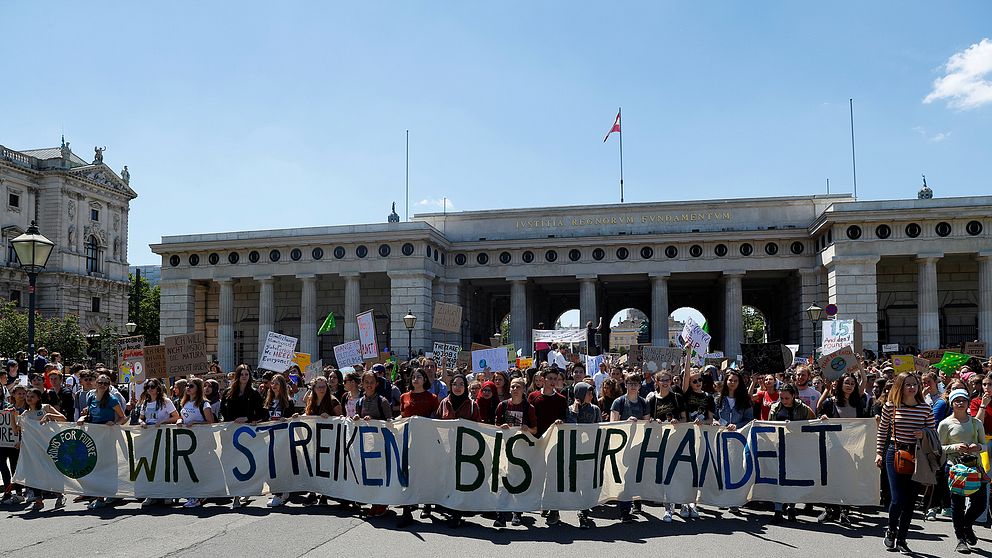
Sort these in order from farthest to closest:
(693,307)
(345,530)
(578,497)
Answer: (693,307) < (578,497) < (345,530)

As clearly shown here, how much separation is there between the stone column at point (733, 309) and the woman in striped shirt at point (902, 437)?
35.3 m

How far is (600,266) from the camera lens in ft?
146

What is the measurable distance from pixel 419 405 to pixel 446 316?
53.9 feet

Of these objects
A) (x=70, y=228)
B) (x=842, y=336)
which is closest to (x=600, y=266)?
(x=842, y=336)

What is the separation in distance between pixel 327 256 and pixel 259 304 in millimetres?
7271

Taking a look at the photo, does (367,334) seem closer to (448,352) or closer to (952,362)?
(448,352)

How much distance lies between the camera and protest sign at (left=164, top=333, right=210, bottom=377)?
19578 mm

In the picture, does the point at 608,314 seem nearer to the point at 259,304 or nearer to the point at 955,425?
the point at 259,304

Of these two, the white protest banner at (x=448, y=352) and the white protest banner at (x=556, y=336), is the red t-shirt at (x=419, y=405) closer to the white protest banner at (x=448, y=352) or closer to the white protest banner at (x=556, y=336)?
the white protest banner at (x=448, y=352)

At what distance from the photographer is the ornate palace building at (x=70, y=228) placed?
6631 centimetres

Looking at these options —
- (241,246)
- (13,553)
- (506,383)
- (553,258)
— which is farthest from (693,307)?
(13,553)

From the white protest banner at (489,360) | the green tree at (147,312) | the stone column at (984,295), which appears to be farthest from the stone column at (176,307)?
the stone column at (984,295)

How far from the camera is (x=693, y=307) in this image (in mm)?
62438

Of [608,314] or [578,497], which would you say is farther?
[608,314]
